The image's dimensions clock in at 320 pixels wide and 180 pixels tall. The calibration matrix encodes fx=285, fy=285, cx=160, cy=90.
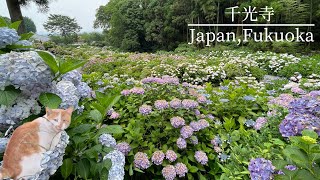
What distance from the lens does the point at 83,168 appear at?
3.13 feet

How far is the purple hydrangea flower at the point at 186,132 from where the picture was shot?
1795 millimetres

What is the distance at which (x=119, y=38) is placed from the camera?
2536 cm

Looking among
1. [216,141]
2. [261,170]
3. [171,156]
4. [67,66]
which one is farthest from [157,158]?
[67,66]

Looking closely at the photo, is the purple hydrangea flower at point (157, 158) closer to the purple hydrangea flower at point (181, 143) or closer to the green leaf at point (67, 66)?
the purple hydrangea flower at point (181, 143)

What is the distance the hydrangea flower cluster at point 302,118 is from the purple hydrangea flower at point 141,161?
794 millimetres

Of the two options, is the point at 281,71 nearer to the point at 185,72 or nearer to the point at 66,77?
the point at 185,72

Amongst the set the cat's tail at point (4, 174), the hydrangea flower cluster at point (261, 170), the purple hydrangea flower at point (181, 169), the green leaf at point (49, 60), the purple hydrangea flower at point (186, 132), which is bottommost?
the purple hydrangea flower at point (181, 169)

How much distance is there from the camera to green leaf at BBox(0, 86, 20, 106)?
0.77 m

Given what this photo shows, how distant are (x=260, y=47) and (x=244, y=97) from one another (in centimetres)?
1156

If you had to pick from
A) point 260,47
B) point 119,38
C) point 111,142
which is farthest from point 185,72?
point 119,38

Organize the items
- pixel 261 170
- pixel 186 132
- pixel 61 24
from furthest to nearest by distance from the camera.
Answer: pixel 61 24 < pixel 186 132 < pixel 261 170

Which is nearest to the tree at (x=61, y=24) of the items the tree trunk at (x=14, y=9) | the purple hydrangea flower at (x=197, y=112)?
the tree trunk at (x=14, y=9)

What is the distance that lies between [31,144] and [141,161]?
1.04 m

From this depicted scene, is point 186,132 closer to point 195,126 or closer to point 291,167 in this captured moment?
point 195,126
